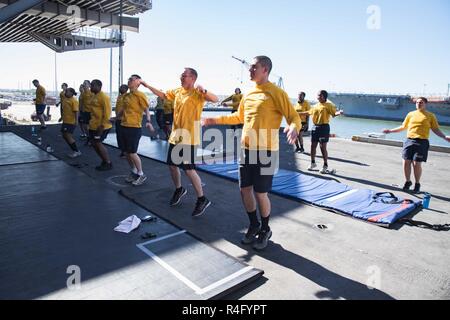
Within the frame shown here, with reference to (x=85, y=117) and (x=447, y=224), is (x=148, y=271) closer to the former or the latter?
(x=447, y=224)

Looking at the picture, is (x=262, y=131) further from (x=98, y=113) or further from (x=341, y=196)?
(x=98, y=113)

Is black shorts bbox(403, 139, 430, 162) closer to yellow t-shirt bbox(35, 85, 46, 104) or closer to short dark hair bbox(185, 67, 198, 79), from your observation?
short dark hair bbox(185, 67, 198, 79)

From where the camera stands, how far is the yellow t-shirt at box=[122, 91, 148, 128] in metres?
5.32

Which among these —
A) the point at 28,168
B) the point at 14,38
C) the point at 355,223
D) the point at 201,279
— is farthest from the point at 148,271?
the point at 14,38

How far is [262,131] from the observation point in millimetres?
3039

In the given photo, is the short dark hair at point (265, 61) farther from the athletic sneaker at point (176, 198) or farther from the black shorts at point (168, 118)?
the black shorts at point (168, 118)

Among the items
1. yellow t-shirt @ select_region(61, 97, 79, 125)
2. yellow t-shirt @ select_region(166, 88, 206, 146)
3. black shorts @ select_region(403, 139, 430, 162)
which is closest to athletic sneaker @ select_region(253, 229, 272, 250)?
yellow t-shirt @ select_region(166, 88, 206, 146)

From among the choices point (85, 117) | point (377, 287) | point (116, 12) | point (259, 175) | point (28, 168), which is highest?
point (116, 12)

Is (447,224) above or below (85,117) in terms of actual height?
below

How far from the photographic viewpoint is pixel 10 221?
11.9 ft

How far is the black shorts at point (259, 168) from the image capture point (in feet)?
10.1

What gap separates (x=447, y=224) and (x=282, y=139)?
7873 millimetres

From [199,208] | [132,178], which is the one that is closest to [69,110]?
[132,178]

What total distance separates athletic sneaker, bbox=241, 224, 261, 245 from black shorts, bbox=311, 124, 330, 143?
397 centimetres
